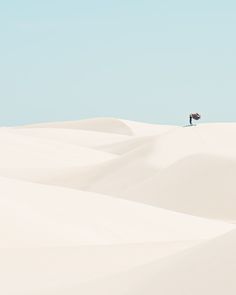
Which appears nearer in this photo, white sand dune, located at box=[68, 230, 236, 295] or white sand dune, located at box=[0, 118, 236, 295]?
white sand dune, located at box=[68, 230, 236, 295]

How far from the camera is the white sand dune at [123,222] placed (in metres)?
7.63

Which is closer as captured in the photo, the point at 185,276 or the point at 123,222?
the point at 185,276

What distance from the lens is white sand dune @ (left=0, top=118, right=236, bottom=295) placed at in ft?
25.0

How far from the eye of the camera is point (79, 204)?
16141 millimetres

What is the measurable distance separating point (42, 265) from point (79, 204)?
662cm

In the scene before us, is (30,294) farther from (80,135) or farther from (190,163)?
(80,135)

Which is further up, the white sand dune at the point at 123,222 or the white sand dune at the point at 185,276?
the white sand dune at the point at 185,276

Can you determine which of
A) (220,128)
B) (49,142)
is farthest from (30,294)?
(49,142)

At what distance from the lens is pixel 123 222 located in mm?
15047

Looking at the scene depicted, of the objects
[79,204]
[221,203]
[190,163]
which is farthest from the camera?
[190,163]

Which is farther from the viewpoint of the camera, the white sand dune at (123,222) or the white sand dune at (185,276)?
the white sand dune at (123,222)

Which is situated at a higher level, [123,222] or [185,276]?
[185,276]

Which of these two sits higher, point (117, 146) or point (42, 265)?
point (42, 265)

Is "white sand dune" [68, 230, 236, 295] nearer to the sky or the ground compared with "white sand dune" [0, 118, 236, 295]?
nearer to the sky
